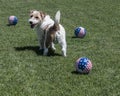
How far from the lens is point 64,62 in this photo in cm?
1016

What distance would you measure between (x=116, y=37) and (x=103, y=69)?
442 centimetres

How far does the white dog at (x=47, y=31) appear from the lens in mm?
10578

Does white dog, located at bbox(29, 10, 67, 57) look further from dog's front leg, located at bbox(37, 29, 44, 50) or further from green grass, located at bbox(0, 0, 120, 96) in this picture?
green grass, located at bbox(0, 0, 120, 96)

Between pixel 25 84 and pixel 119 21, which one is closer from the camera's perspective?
pixel 25 84

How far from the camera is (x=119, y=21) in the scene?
17438 mm

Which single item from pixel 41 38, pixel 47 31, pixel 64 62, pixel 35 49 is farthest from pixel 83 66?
pixel 35 49

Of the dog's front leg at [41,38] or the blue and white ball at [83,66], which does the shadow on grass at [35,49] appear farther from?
the blue and white ball at [83,66]

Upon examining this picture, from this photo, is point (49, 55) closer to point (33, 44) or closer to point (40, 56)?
point (40, 56)

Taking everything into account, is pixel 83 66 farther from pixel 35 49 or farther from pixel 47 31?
pixel 35 49

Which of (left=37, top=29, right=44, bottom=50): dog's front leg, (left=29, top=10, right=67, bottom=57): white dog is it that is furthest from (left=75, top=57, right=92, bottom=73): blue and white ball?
(left=37, top=29, right=44, bottom=50): dog's front leg

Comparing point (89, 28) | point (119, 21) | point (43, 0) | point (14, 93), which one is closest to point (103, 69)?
point (14, 93)

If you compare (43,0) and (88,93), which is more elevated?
(88,93)

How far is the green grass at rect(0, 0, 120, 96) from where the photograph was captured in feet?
26.2

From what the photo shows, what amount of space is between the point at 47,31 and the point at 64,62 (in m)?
1.20
